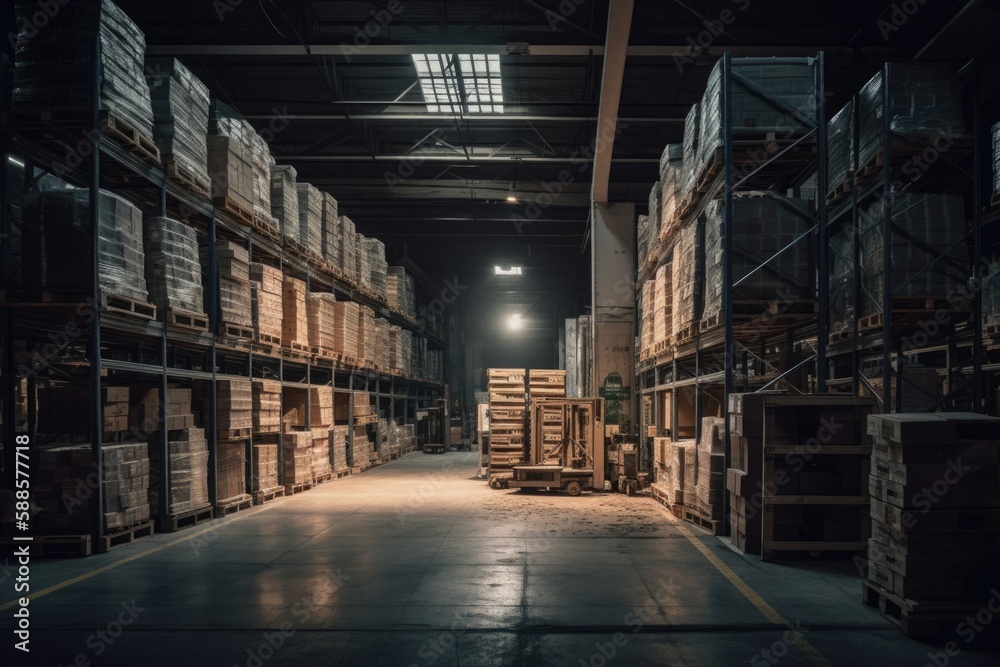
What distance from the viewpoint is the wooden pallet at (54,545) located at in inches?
318

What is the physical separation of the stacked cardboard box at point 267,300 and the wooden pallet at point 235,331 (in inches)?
14.5

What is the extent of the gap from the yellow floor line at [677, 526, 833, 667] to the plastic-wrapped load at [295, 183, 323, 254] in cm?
994

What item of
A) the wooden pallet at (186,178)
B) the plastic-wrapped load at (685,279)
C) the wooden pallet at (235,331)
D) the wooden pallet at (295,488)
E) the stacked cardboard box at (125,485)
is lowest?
the wooden pallet at (295,488)

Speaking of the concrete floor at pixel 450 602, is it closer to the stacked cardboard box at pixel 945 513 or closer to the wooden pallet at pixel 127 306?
the stacked cardboard box at pixel 945 513

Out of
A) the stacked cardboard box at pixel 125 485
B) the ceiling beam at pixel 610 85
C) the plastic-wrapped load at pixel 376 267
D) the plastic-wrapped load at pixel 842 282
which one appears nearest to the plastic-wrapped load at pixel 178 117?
the stacked cardboard box at pixel 125 485

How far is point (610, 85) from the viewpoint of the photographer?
13.9m

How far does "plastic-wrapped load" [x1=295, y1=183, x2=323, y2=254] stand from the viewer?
15352 millimetres

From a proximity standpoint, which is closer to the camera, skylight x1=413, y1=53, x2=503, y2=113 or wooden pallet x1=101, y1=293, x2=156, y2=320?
wooden pallet x1=101, y1=293, x2=156, y2=320

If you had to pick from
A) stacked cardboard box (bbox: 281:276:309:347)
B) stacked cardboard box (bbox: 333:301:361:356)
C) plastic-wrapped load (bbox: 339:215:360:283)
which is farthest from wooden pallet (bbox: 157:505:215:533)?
plastic-wrapped load (bbox: 339:215:360:283)

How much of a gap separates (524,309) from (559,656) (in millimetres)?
37337

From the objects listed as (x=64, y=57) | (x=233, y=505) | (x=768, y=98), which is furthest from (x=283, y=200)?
(x=768, y=98)

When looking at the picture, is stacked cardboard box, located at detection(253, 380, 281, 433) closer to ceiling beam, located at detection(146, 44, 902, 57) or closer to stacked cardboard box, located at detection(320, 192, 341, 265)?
stacked cardboard box, located at detection(320, 192, 341, 265)

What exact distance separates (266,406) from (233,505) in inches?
78.3

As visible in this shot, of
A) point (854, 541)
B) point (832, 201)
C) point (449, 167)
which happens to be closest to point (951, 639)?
point (854, 541)
